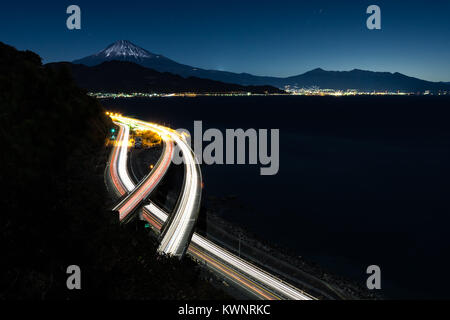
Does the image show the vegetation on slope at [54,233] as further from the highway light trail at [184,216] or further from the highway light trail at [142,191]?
the highway light trail at [142,191]

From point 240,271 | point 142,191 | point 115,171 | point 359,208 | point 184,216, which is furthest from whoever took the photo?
point 359,208

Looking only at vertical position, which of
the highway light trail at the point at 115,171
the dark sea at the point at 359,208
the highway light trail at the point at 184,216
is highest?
the highway light trail at the point at 115,171

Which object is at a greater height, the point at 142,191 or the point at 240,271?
the point at 142,191

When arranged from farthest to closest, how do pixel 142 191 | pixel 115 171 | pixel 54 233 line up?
pixel 115 171 → pixel 142 191 → pixel 54 233

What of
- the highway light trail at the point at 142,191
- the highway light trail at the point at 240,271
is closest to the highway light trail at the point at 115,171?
the highway light trail at the point at 142,191

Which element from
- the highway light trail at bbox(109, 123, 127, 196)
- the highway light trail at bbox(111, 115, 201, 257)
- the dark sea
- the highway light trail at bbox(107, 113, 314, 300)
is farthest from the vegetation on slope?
the dark sea

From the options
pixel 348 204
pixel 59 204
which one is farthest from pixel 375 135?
pixel 59 204

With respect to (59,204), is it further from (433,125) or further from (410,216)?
(433,125)

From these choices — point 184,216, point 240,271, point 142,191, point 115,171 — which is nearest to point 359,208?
point 240,271

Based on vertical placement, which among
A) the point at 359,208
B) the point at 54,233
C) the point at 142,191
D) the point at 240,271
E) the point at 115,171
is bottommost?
the point at 359,208

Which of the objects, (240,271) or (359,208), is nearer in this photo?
(240,271)

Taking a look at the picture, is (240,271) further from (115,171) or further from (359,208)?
(359,208)

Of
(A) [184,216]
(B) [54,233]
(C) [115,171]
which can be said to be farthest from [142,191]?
(B) [54,233]
